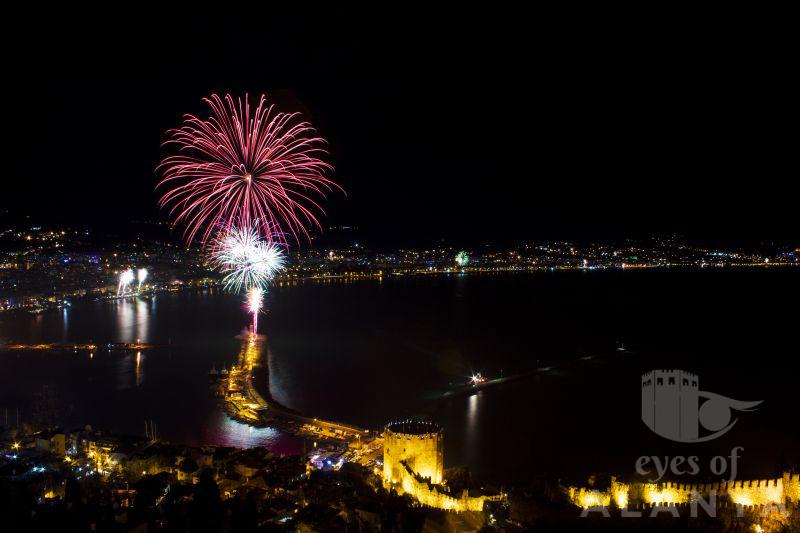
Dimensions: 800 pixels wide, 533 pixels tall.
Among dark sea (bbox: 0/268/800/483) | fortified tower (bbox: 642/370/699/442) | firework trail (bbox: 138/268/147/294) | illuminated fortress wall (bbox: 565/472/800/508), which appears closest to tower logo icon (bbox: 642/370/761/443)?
fortified tower (bbox: 642/370/699/442)

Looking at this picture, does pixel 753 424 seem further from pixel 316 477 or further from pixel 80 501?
pixel 80 501

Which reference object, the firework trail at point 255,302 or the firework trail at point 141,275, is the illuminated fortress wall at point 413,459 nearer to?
the firework trail at point 255,302

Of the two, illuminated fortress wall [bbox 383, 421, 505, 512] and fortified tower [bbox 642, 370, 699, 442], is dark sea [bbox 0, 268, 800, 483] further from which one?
illuminated fortress wall [bbox 383, 421, 505, 512]

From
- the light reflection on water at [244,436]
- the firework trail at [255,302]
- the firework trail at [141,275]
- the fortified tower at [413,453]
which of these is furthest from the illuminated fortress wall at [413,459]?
the firework trail at [141,275]

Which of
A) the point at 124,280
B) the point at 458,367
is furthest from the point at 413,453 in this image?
the point at 124,280

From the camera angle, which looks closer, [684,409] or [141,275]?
[684,409]

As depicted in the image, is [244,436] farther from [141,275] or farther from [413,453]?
[141,275]
